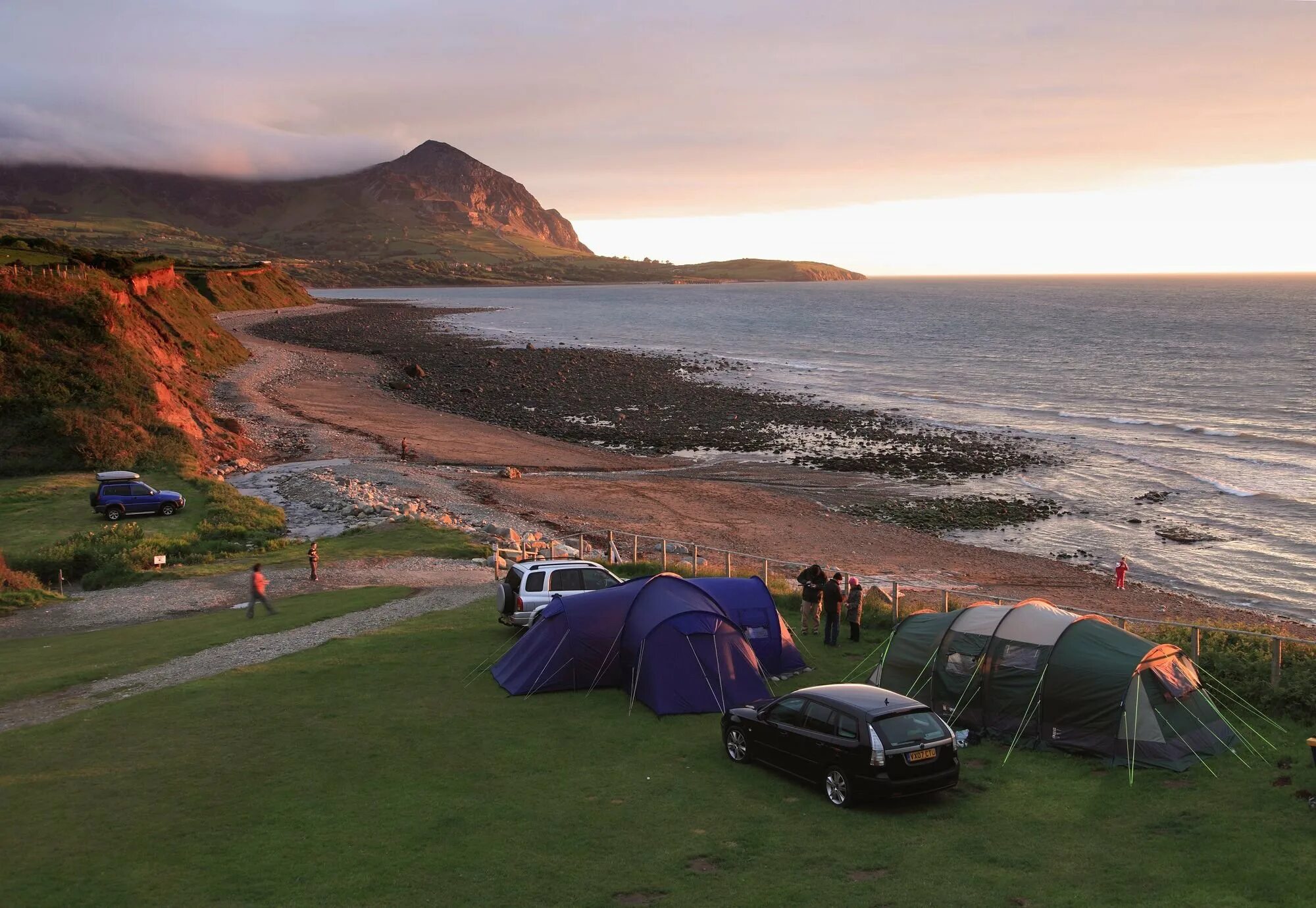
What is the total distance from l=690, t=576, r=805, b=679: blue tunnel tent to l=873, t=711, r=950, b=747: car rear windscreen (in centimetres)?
582

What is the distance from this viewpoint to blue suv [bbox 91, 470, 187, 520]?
112 feet

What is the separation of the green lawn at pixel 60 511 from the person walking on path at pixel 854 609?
23.2 metres

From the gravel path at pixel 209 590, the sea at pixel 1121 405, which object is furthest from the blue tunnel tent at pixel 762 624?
the sea at pixel 1121 405

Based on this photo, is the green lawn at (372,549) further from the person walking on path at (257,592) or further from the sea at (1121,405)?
the sea at (1121,405)

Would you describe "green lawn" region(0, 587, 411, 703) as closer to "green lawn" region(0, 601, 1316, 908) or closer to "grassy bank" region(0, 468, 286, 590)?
"green lawn" region(0, 601, 1316, 908)

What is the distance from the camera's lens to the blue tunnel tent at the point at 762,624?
1872 centimetres

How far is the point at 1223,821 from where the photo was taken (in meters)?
11.8

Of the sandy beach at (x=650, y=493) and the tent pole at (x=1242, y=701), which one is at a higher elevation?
the tent pole at (x=1242, y=701)

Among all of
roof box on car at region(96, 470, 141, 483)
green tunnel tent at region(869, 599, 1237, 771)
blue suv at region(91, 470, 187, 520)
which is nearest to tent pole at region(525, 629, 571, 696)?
green tunnel tent at region(869, 599, 1237, 771)

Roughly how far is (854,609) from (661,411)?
5098 centimetres

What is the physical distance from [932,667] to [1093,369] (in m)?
94.8

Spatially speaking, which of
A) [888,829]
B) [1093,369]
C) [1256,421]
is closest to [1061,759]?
[888,829]

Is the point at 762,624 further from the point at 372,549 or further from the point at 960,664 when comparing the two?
the point at 372,549

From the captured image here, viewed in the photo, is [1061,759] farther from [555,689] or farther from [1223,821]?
[555,689]
